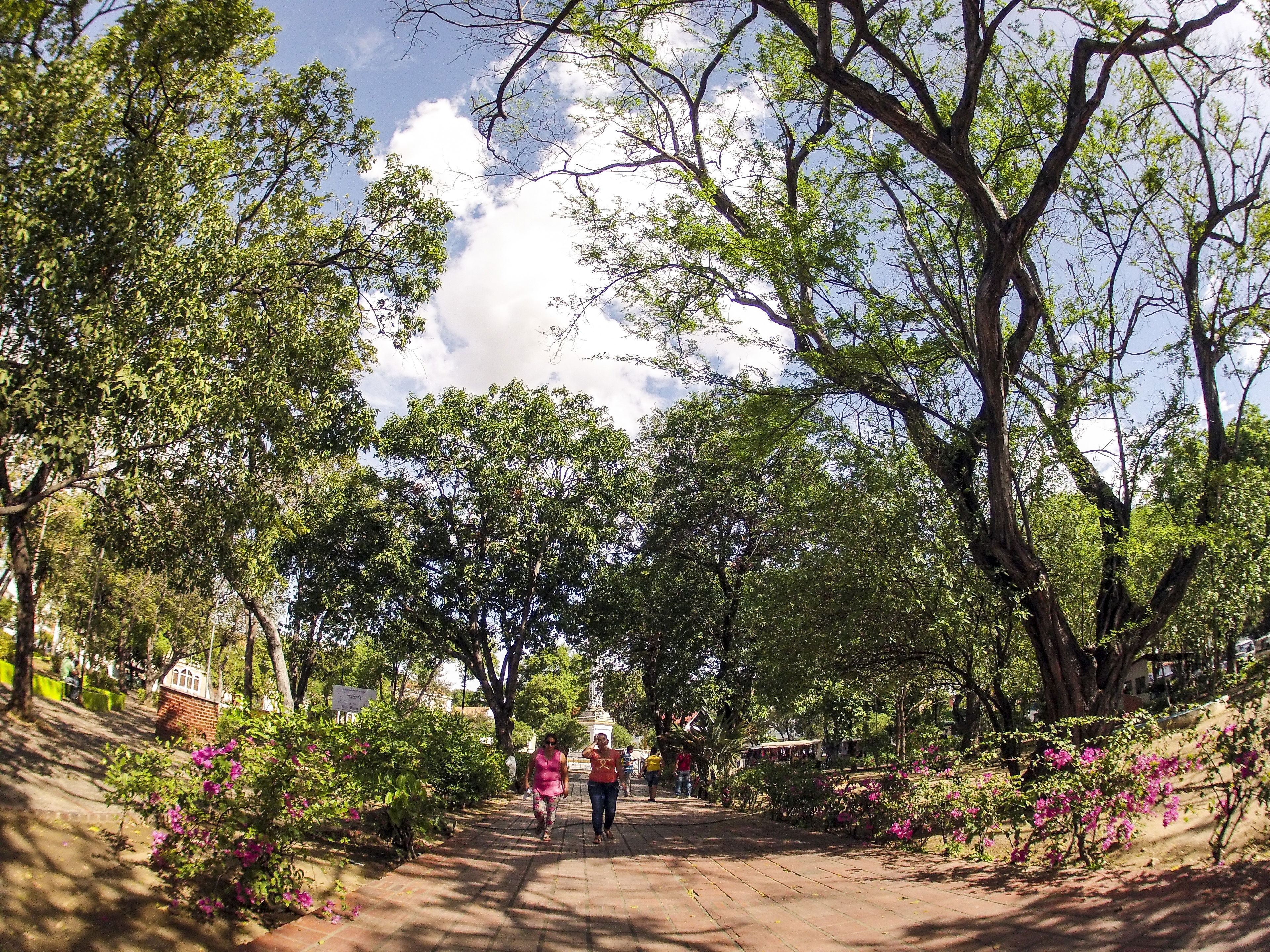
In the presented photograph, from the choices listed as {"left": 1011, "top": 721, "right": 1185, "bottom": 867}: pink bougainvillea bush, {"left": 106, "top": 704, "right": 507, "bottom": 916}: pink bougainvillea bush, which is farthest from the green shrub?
{"left": 106, "top": 704, "right": 507, "bottom": 916}: pink bougainvillea bush

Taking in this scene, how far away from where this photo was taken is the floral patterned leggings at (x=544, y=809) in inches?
395

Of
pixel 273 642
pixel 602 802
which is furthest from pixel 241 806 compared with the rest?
pixel 273 642

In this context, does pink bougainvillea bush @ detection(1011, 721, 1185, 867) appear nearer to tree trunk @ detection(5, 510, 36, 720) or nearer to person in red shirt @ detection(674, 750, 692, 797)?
tree trunk @ detection(5, 510, 36, 720)

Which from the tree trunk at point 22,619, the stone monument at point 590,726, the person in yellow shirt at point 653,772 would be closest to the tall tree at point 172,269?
the tree trunk at point 22,619

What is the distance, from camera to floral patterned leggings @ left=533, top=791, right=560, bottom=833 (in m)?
10.0

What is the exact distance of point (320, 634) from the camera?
22406 millimetres

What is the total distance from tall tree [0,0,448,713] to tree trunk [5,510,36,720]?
0.03 m

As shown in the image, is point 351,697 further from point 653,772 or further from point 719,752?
point 719,752

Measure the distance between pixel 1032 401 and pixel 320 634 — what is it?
19425 millimetres

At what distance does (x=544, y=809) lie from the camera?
33.7ft

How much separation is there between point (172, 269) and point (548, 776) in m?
7.27

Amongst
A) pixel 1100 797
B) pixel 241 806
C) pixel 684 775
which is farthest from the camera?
pixel 684 775

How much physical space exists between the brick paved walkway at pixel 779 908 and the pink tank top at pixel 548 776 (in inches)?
63.3

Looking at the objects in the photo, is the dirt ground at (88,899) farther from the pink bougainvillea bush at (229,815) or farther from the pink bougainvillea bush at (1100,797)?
the pink bougainvillea bush at (1100,797)
